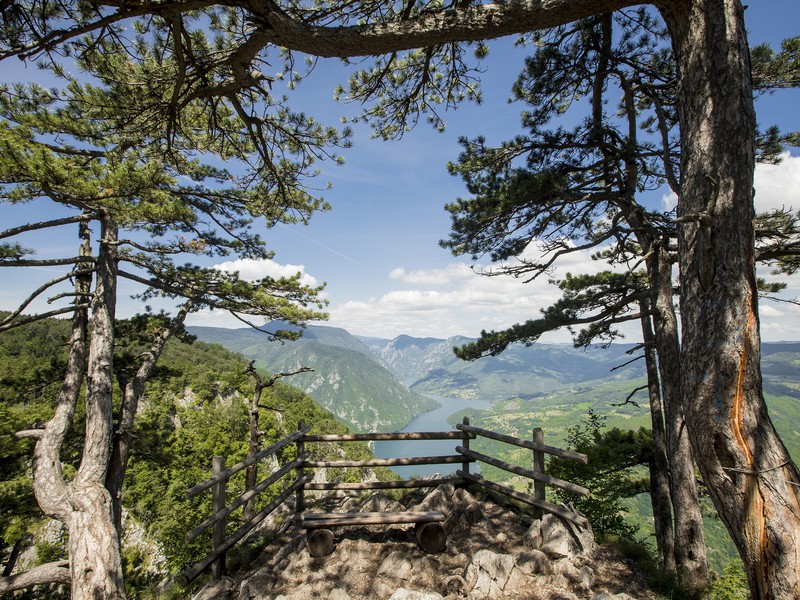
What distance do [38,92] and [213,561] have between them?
7.37 m

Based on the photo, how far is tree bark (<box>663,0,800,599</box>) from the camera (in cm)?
203

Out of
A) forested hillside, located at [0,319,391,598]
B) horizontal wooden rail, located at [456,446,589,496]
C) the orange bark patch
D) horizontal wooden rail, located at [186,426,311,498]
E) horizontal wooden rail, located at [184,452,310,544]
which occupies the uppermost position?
the orange bark patch

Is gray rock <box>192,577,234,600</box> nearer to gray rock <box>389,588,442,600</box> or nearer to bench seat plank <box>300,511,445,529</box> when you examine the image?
bench seat plank <box>300,511,445,529</box>

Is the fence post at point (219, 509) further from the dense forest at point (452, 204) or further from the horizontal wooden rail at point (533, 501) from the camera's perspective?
the horizontal wooden rail at point (533, 501)

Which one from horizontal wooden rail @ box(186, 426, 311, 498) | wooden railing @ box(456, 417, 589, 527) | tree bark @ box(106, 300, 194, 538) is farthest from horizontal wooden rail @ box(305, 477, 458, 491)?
tree bark @ box(106, 300, 194, 538)

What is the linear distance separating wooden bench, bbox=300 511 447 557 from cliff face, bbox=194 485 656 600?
0.12 m

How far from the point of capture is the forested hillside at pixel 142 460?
930 centimetres

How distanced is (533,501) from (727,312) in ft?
13.7

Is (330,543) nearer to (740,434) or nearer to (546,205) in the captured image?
(740,434)

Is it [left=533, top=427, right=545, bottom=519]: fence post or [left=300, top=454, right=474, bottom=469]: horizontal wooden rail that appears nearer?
[left=533, top=427, right=545, bottom=519]: fence post

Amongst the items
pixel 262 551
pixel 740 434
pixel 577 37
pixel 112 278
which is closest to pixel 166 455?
pixel 112 278

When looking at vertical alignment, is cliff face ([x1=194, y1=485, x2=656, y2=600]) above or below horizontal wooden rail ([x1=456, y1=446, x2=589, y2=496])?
below

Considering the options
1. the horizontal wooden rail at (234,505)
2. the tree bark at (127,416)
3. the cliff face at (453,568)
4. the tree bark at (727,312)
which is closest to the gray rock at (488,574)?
the cliff face at (453,568)

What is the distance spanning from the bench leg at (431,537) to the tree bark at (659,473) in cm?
→ 517
